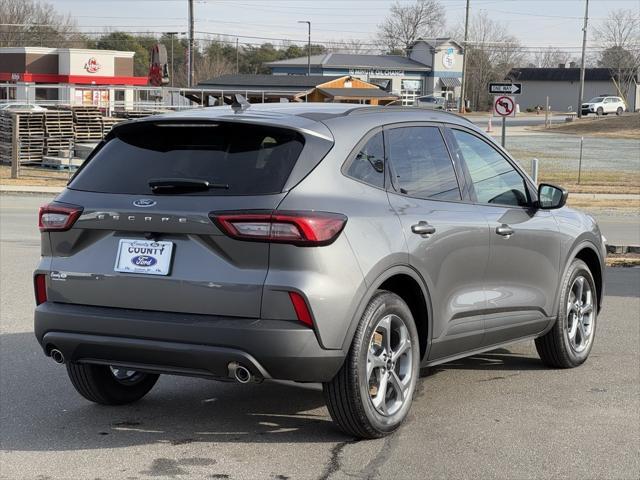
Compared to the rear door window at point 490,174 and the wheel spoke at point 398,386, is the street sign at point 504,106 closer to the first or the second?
the rear door window at point 490,174

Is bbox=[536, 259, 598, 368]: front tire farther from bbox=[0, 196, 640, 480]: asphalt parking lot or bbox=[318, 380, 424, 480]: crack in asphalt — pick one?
bbox=[318, 380, 424, 480]: crack in asphalt

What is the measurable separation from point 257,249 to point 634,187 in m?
31.0

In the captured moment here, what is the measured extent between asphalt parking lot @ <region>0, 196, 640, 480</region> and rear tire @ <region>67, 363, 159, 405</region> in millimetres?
77

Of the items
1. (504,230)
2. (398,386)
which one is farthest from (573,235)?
(398,386)

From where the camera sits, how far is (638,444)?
5.61 m

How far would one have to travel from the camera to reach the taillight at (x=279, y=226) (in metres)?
5.04

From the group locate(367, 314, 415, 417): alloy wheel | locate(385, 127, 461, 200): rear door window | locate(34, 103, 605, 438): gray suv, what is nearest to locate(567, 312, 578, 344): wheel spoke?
locate(34, 103, 605, 438): gray suv

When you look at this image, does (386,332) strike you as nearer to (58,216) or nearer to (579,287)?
(58,216)

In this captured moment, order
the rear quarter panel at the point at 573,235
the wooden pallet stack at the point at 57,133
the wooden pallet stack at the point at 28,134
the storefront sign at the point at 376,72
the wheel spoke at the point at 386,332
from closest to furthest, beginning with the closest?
the wheel spoke at the point at 386,332 < the rear quarter panel at the point at 573,235 < the wooden pallet stack at the point at 28,134 < the wooden pallet stack at the point at 57,133 < the storefront sign at the point at 376,72

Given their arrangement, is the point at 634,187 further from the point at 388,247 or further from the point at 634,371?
the point at 388,247

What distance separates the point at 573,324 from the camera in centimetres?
750

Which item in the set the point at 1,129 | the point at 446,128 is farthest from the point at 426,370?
the point at 1,129

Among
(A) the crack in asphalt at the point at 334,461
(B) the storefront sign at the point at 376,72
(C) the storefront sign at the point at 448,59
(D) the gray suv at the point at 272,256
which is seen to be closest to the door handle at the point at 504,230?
(D) the gray suv at the point at 272,256

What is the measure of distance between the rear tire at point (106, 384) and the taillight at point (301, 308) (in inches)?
65.0
